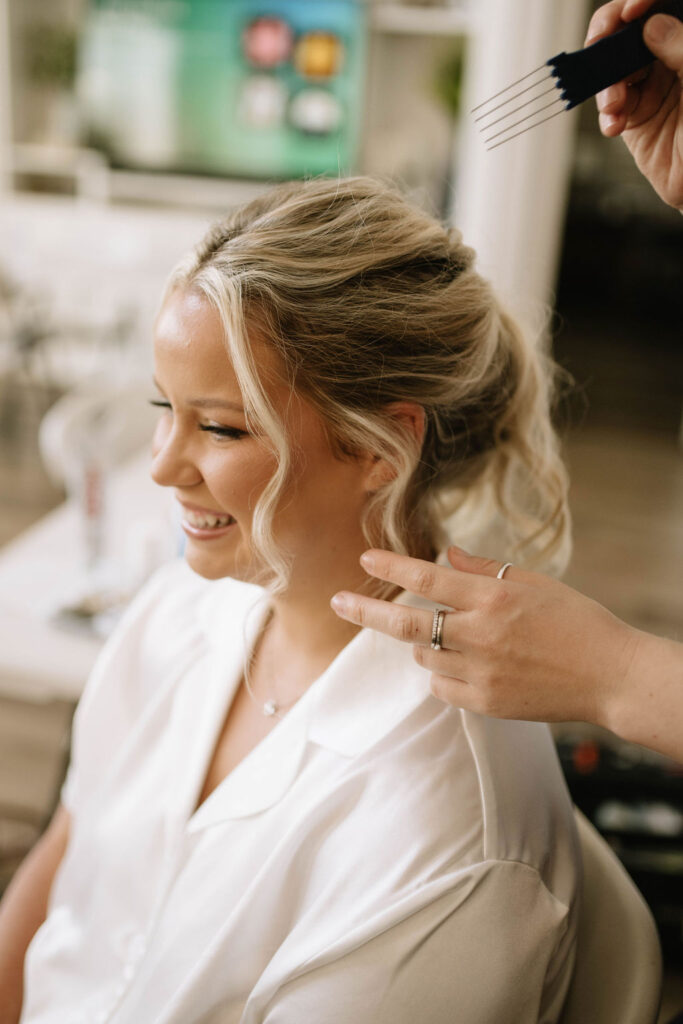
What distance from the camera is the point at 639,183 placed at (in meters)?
9.22

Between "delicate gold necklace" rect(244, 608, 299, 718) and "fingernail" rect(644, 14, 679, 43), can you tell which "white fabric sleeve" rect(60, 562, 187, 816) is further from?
"fingernail" rect(644, 14, 679, 43)

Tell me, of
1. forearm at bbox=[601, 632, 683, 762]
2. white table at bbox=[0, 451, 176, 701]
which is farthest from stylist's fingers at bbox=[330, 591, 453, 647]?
white table at bbox=[0, 451, 176, 701]

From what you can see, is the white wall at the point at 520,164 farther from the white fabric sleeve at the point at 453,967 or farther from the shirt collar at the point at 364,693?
the white fabric sleeve at the point at 453,967

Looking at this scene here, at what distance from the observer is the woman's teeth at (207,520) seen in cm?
104

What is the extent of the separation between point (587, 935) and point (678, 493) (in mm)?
4065

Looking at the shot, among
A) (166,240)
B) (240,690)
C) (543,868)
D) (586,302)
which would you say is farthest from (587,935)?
(586,302)

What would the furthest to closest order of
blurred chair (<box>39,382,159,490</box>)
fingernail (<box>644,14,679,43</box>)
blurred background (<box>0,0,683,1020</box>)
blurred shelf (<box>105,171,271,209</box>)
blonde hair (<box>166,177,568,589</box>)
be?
blurred shelf (<box>105,171,271,209</box>) < blurred background (<box>0,0,683,1020</box>) < blurred chair (<box>39,382,159,490</box>) < blonde hair (<box>166,177,568,589</box>) < fingernail (<box>644,14,679,43</box>)

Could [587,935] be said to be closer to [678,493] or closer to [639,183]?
[678,493]

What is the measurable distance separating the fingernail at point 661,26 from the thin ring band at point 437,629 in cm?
52

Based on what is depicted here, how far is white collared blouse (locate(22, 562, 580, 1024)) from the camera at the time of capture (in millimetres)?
818

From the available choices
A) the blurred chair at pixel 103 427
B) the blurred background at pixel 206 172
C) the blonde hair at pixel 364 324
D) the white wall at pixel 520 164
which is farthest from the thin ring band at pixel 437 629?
the blurred background at pixel 206 172

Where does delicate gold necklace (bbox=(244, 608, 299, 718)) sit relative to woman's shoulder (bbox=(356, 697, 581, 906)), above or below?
below

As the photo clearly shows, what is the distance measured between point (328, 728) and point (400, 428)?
1.09ft

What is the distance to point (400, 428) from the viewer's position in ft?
3.32
